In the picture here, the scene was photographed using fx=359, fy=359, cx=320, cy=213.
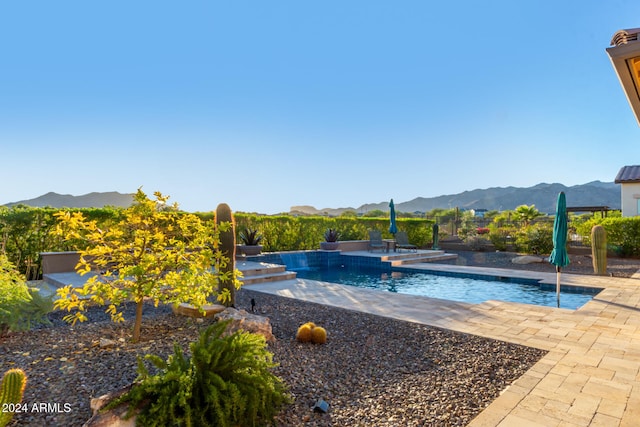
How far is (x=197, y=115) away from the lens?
1842cm

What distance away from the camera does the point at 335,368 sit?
362 centimetres

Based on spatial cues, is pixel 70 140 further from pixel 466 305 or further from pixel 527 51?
pixel 527 51

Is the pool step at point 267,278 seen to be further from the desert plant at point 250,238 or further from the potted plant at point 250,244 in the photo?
the desert plant at point 250,238

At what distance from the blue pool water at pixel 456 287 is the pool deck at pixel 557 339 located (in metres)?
0.61

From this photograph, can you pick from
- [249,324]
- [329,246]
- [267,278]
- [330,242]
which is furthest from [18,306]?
[330,242]

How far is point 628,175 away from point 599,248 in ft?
49.1

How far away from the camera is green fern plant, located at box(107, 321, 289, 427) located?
2.21m

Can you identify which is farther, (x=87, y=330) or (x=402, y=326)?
(x=402, y=326)

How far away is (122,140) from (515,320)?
65.9ft

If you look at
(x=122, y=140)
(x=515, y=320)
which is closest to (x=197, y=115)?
(x=122, y=140)

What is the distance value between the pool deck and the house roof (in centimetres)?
1483

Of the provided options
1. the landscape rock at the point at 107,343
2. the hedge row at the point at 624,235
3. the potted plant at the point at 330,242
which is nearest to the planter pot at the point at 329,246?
the potted plant at the point at 330,242

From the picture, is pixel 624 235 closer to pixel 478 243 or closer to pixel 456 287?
pixel 478 243

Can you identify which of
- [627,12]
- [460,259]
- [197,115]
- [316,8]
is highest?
[316,8]
